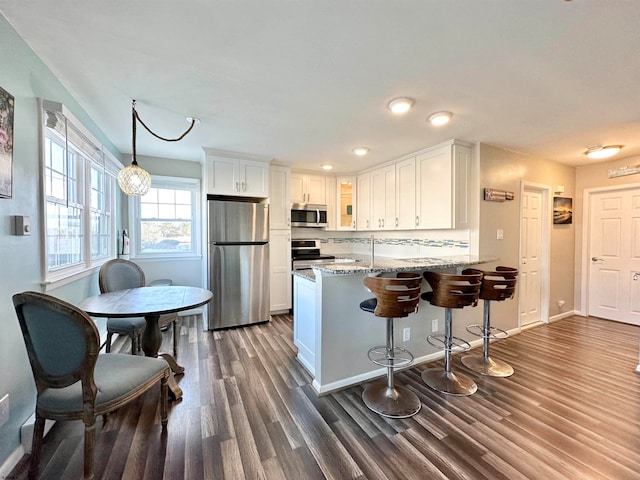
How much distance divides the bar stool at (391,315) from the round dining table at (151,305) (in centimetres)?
130

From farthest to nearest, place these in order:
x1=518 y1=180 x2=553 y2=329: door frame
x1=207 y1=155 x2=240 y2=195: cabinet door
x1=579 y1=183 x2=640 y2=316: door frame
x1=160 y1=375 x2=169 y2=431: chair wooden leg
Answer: x1=579 y1=183 x2=640 y2=316: door frame → x1=518 y1=180 x2=553 y2=329: door frame → x1=207 y1=155 x2=240 y2=195: cabinet door → x1=160 y1=375 x2=169 y2=431: chair wooden leg

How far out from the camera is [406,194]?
382 centimetres

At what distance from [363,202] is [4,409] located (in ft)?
14.3

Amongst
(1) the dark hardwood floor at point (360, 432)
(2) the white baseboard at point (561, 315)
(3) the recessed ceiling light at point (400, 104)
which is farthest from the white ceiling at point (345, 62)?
(2) the white baseboard at point (561, 315)

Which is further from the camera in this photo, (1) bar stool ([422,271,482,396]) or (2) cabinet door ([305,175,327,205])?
(2) cabinet door ([305,175,327,205])

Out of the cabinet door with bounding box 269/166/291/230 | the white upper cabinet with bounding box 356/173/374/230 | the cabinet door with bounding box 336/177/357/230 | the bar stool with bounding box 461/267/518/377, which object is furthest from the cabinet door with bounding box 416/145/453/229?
the cabinet door with bounding box 269/166/291/230

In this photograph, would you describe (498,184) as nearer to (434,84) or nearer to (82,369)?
(434,84)

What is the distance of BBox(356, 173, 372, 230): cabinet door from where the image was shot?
4594 millimetres

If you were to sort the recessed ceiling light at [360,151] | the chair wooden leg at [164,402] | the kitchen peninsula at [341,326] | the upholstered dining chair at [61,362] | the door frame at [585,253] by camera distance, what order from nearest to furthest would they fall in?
the upholstered dining chair at [61,362] → the chair wooden leg at [164,402] → the kitchen peninsula at [341,326] → the recessed ceiling light at [360,151] → the door frame at [585,253]

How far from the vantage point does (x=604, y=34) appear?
1454 millimetres

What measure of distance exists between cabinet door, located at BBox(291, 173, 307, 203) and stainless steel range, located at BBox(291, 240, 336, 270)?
2.34 feet

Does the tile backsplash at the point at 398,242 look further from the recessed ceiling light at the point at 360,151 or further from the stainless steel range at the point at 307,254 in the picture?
the recessed ceiling light at the point at 360,151

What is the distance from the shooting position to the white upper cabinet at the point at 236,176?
3607mm

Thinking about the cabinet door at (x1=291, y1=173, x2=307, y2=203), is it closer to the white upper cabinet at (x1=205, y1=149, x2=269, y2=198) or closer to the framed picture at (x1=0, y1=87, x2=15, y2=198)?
the white upper cabinet at (x1=205, y1=149, x2=269, y2=198)
